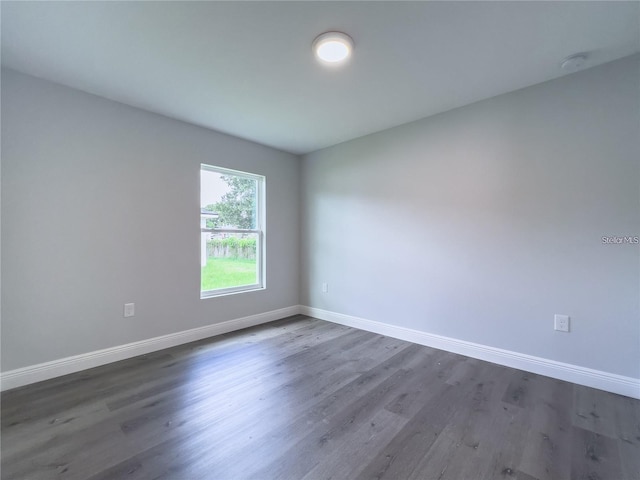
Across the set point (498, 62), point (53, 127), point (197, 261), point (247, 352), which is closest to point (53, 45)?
point (53, 127)

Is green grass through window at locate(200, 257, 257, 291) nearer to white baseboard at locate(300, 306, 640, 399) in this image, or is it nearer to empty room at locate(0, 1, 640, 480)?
empty room at locate(0, 1, 640, 480)

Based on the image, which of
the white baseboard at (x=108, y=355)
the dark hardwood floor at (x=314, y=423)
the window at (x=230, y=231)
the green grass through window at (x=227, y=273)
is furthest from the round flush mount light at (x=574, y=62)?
the white baseboard at (x=108, y=355)

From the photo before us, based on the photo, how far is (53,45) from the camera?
1930mm

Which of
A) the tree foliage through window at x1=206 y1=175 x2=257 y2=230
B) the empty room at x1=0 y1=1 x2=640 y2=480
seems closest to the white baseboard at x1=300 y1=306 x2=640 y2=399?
the empty room at x1=0 y1=1 x2=640 y2=480

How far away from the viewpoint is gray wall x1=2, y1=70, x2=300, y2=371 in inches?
87.0

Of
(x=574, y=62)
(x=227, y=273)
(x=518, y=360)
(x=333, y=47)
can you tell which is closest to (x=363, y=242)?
(x=227, y=273)

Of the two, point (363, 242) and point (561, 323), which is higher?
point (363, 242)

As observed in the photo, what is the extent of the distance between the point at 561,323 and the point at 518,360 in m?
0.48

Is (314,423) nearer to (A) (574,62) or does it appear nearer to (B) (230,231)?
(B) (230,231)

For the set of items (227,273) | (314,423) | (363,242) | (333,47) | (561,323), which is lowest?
(314,423)

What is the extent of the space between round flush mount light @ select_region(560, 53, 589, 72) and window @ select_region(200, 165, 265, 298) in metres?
3.29

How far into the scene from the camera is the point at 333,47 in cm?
195

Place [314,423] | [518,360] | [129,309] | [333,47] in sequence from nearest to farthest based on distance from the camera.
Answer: [314,423] → [333,47] → [518,360] → [129,309]

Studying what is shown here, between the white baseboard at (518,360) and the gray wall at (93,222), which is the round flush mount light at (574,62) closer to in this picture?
the white baseboard at (518,360)
